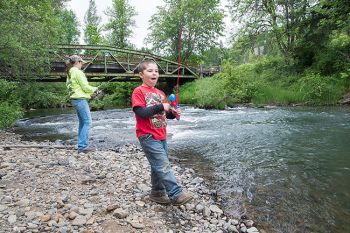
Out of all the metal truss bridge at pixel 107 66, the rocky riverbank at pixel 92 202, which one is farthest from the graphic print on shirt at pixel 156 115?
the metal truss bridge at pixel 107 66

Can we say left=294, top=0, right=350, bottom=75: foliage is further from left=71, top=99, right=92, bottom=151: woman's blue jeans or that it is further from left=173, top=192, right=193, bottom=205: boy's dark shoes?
left=173, top=192, right=193, bottom=205: boy's dark shoes

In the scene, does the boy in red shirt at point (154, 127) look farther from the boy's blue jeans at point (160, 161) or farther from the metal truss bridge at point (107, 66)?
the metal truss bridge at point (107, 66)

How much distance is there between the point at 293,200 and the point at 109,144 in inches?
228

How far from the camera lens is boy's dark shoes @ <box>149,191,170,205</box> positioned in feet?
13.8

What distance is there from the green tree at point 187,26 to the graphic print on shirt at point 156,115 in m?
31.3

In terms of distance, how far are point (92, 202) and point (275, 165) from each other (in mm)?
4170

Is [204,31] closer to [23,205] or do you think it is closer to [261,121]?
[261,121]

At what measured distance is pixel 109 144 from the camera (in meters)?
9.20

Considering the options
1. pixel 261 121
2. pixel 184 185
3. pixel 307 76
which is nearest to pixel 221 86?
pixel 307 76

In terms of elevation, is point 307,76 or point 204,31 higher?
point 204,31

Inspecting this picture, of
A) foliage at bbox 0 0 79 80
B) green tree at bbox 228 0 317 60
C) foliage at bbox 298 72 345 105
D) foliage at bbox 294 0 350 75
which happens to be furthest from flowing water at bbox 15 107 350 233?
green tree at bbox 228 0 317 60

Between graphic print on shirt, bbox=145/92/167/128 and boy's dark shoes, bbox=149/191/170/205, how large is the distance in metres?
0.96

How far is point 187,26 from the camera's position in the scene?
36.2 m

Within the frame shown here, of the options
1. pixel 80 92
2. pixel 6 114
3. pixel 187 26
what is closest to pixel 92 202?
pixel 80 92
